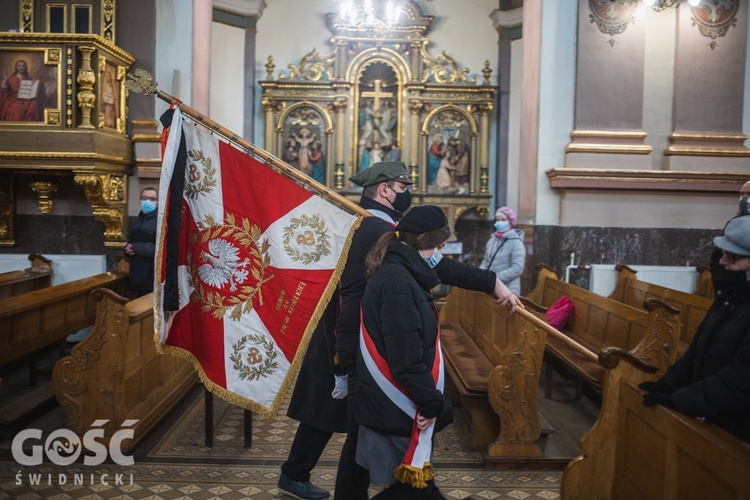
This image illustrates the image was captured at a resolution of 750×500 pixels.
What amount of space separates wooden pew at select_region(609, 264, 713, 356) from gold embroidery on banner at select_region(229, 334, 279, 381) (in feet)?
9.27

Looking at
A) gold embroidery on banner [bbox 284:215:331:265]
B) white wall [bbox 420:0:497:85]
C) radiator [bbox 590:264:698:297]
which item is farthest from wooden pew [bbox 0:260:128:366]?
white wall [bbox 420:0:497:85]

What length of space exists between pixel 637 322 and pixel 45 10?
24.7 feet

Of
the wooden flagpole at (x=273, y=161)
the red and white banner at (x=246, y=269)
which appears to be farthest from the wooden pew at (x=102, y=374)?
the wooden flagpole at (x=273, y=161)

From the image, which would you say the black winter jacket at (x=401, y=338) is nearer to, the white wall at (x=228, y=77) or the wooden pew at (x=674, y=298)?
the wooden pew at (x=674, y=298)

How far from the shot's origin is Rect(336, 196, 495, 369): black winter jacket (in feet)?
9.93

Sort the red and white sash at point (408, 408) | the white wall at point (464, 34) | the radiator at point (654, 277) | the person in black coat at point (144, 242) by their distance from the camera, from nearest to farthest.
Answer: the red and white sash at point (408, 408) → the person in black coat at point (144, 242) → the radiator at point (654, 277) → the white wall at point (464, 34)

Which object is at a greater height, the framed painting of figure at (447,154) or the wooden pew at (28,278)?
the framed painting of figure at (447,154)

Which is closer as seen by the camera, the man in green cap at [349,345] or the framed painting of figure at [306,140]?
the man in green cap at [349,345]

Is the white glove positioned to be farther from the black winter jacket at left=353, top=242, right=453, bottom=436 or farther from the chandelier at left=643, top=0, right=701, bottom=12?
the chandelier at left=643, top=0, right=701, bottom=12

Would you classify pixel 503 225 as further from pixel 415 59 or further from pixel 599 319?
pixel 415 59

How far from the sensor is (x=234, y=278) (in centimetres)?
343

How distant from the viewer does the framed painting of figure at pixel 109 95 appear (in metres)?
6.76

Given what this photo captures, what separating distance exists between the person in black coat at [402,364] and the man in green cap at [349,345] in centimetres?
33

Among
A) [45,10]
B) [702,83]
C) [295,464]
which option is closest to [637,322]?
[295,464]
